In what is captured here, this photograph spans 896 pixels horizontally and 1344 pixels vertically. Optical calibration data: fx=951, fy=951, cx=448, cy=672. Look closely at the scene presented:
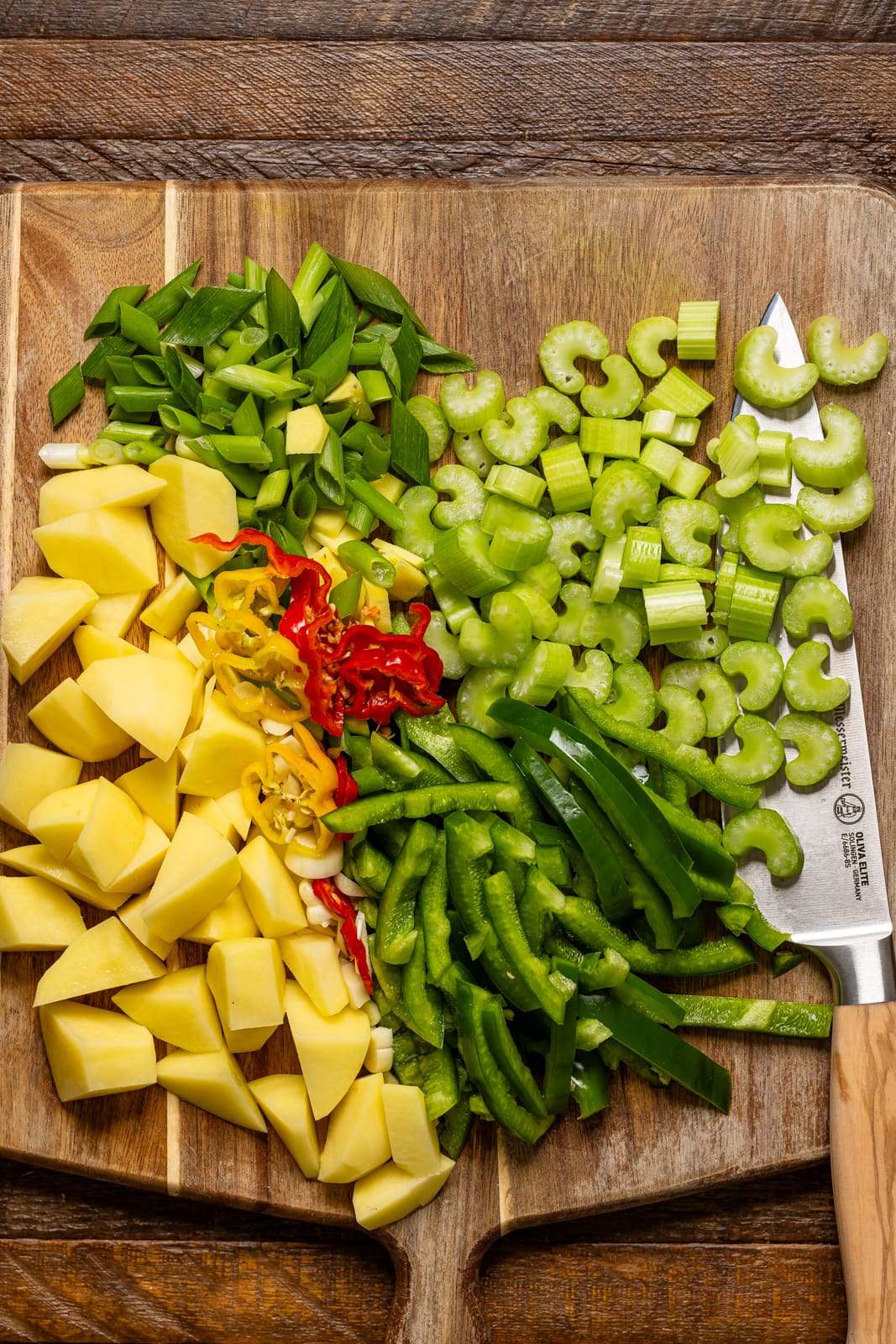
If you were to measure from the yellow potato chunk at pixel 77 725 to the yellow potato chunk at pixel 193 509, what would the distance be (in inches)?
15.7

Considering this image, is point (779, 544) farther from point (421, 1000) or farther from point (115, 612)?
point (115, 612)

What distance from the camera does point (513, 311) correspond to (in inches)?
95.6

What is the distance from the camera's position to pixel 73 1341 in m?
2.47

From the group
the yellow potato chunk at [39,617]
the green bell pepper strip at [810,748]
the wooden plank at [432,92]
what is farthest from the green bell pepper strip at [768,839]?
the wooden plank at [432,92]

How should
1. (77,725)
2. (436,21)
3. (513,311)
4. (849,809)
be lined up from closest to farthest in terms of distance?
1. (77,725)
2. (849,809)
3. (513,311)
4. (436,21)

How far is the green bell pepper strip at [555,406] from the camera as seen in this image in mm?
2375

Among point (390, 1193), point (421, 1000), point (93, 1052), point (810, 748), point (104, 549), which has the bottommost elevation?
point (390, 1193)

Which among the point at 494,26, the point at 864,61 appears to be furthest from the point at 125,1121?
Result: the point at 864,61

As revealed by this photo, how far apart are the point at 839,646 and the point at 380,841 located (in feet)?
4.02

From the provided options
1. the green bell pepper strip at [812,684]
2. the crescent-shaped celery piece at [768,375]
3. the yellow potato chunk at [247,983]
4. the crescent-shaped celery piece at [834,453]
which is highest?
the crescent-shaped celery piece at [768,375]

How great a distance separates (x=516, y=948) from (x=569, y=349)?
4.75 ft

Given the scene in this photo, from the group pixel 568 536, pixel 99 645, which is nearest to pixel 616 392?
pixel 568 536

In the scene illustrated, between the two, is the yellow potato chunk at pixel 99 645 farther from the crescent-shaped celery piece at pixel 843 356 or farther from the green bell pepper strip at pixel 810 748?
the crescent-shaped celery piece at pixel 843 356

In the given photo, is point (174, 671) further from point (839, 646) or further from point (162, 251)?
point (839, 646)
